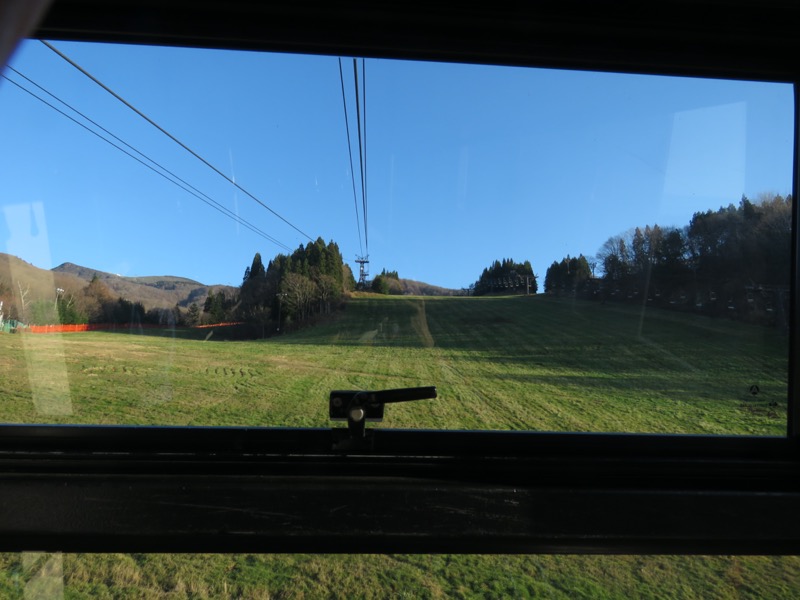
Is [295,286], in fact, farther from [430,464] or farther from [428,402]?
[430,464]

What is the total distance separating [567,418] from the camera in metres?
2.10

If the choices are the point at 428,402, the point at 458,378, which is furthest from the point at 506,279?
the point at 428,402

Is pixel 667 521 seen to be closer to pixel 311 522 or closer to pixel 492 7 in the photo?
pixel 311 522

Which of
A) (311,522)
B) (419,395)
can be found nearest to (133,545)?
(311,522)

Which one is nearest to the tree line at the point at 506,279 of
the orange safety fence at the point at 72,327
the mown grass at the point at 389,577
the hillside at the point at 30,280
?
the mown grass at the point at 389,577

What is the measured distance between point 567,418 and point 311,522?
102cm

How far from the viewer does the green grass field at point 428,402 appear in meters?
1.85

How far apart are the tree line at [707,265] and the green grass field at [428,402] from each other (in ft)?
0.25

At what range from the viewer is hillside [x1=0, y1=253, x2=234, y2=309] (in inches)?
77.4

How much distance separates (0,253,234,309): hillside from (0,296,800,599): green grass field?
143 mm

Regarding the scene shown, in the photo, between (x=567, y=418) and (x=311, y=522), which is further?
(x=567, y=418)

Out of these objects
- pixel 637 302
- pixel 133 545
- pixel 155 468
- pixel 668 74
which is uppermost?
pixel 668 74

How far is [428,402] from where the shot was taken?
2.13 metres

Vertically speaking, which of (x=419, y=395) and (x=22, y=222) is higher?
(x=22, y=222)
